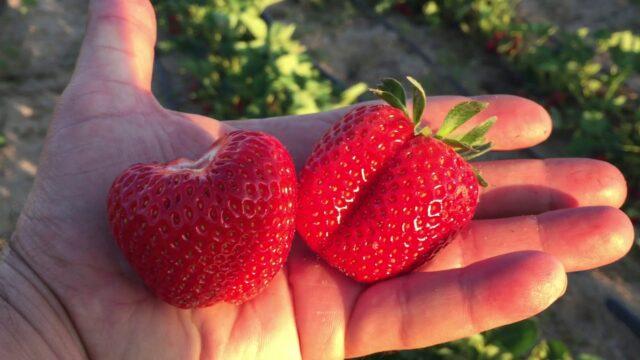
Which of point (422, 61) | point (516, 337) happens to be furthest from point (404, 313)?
point (422, 61)

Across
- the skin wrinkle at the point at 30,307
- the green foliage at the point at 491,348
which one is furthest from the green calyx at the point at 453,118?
the skin wrinkle at the point at 30,307

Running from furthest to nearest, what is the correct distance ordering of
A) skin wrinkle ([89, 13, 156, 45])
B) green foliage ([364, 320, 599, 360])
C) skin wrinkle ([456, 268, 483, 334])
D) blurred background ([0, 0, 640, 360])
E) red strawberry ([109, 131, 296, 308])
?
1. blurred background ([0, 0, 640, 360])
2. green foliage ([364, 320, 599, 360])
3. skin wrinkle ([89, 13, 156, 45])
4. skin wrinkle ([456, 268, 483, 334])
5. red strawberry ([109, 131, 296, 308])

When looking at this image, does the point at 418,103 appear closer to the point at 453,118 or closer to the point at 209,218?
the point at 453,118

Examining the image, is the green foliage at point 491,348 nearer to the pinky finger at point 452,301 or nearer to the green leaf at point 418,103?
the pinky finger at point 452,301

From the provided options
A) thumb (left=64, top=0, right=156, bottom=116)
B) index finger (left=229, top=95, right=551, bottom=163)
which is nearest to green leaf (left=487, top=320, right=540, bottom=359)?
index finger (left=229, top=95, right=551, bottom=163)

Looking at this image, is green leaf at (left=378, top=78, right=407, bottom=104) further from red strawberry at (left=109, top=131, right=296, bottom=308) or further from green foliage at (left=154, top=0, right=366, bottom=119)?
green foliage at (left=154, top=0, right=366, bottom=119)

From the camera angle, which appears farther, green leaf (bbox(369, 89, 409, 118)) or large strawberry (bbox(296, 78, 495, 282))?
green leaf (bbox(369, 89, 409, 118))
